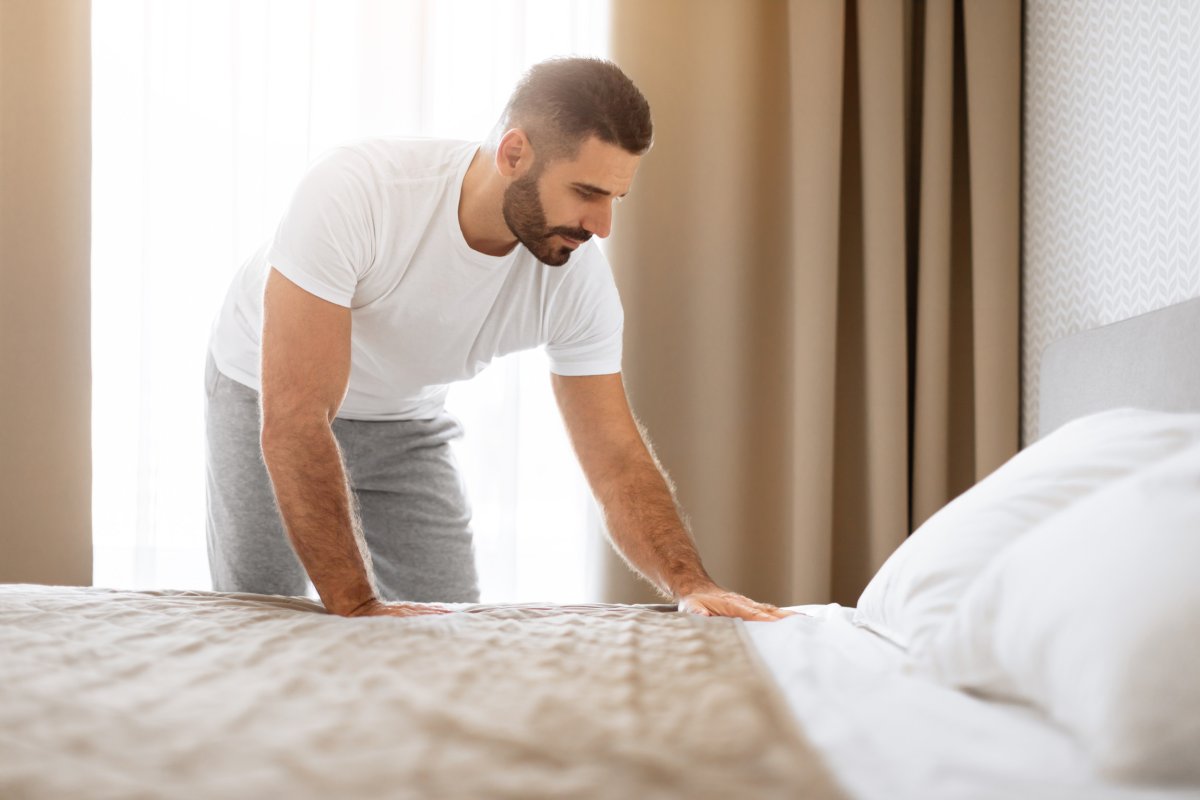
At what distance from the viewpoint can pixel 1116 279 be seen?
196 cm

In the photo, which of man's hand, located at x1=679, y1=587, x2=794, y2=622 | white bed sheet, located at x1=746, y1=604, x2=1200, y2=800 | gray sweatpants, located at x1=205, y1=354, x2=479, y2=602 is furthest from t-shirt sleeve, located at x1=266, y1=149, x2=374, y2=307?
white bed sheet, located at x1=746, y1=604, x2=1200, y2=800

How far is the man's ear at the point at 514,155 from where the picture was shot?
1.68 meters

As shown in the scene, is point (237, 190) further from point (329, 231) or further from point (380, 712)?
point (380, 712)

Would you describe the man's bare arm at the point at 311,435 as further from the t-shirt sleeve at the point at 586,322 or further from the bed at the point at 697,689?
the t-shirt sleeve at the point at 586,322

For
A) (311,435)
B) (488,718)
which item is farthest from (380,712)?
(311,435)

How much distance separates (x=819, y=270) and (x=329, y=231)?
4.55 feet

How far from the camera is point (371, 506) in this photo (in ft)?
6.55

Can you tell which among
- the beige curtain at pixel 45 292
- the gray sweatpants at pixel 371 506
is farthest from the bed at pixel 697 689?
the beige curtain at pixel 45 292

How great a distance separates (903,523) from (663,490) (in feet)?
3.30

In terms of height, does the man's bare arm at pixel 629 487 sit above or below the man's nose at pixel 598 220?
below

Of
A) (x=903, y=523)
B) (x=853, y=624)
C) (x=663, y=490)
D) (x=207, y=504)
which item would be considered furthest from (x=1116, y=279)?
(x=207, y=504)

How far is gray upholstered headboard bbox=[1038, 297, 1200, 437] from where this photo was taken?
54.6 inches

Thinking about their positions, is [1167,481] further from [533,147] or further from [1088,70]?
[1088,70]

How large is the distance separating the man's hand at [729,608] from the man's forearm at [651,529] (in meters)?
0.10
